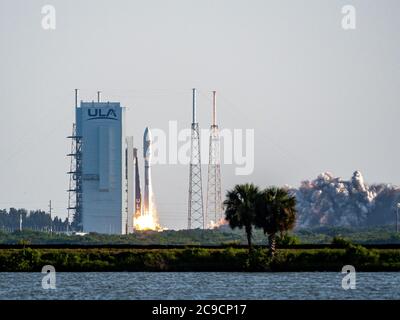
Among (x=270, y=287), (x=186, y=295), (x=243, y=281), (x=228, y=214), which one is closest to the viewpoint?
(x=186, y=295)

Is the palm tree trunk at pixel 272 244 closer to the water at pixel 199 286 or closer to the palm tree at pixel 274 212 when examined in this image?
the palm tree at pixel 274 212

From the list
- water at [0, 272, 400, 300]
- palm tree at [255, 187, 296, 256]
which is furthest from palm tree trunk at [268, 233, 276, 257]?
water at [0, 272, 400, 300]

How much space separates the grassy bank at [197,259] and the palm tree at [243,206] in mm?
2779

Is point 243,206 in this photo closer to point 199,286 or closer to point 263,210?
point 263,210

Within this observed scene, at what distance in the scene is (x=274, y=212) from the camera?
12431cm

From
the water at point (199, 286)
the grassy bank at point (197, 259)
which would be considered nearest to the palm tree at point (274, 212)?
the grassy bank at point (197, 259)

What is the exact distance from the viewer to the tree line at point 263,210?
124 metres

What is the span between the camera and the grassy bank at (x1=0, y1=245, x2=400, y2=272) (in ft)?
416

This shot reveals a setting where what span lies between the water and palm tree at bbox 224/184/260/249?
451 cm

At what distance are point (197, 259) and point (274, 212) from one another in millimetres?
8904

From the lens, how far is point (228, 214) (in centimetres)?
12650
